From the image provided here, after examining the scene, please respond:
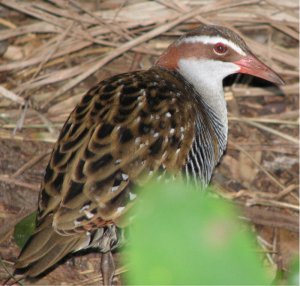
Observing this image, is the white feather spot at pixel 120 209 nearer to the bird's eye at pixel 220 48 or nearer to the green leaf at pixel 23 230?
the green leaf at pixel 23 230

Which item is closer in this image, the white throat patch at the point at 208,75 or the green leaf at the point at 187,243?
the green leaf at the point at 187,243

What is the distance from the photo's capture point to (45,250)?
2771mm

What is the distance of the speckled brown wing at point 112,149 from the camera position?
2.74 metres

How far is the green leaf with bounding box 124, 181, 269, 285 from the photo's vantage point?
690mm

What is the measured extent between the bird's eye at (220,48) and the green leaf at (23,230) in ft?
4.60

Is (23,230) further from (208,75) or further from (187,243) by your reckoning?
(187,243)

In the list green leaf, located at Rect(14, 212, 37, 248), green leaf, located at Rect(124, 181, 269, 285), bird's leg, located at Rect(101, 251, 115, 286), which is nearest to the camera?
→ green leaf, located at Rect(124, 181, 269, 285)

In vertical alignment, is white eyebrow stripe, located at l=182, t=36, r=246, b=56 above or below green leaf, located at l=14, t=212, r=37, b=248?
above

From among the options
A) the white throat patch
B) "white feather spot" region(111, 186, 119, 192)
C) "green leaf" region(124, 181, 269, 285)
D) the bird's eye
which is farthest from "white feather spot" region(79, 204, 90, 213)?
"green leaf" region(124, 181, 269, 285)

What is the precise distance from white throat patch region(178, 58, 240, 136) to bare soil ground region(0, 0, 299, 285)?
0.64 m

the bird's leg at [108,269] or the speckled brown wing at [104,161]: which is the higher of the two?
the speckled brown wing at [104,161]

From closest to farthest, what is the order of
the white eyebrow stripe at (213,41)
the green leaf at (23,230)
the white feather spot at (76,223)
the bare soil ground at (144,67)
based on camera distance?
the white feather spot at (76,223) → the green leaf at (23,230) → the white eyebrow stripe at (213,41) → the bare soil ground at (144,67)

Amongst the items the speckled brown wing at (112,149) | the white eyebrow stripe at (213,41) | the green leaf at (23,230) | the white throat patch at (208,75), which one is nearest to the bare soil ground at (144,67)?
the green leaf at (23,230)

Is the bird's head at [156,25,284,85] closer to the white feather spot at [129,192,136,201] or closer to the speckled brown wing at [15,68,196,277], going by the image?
the speckled brown wing at [15,68,196,277]
